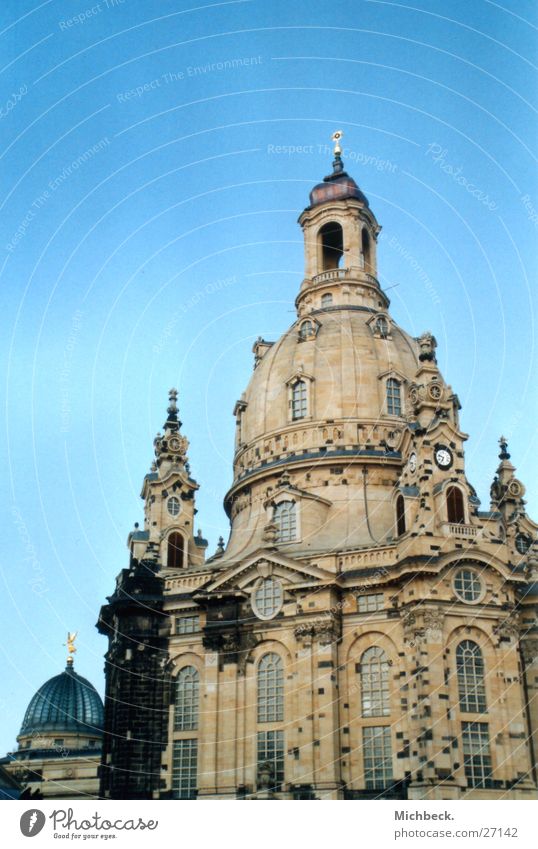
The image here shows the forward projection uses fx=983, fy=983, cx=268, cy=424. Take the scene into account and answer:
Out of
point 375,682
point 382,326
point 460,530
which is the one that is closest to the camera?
point 375,682

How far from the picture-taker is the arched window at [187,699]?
191 ft

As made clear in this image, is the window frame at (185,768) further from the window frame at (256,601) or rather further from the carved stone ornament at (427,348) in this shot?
the carved stone ornament at (427,348)

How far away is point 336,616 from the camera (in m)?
56.5

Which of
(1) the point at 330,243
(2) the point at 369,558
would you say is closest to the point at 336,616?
(2) the point at 369,558

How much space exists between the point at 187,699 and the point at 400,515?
16987 mm

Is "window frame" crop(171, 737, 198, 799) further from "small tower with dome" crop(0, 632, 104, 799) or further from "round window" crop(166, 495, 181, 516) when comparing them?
"small tower with dome" crop(0, 632, 104, 799)

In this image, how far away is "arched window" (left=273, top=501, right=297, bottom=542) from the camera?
2479 inches

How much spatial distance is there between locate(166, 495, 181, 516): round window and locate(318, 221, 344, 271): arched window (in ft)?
76.9

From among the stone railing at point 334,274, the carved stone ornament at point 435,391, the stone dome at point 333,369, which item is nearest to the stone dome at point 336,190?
the stone railing at point 334,274

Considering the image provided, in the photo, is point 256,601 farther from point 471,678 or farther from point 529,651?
point 529,651
